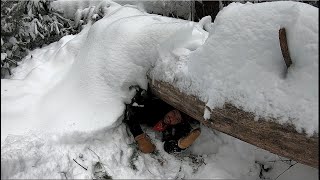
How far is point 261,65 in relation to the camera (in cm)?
318

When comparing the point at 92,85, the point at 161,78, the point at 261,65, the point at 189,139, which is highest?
the point at 261,65

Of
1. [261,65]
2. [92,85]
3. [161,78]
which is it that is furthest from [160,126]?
[261,65]

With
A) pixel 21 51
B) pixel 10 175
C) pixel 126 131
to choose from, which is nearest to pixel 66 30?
pixel 21 51

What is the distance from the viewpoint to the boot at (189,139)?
419 centimetres

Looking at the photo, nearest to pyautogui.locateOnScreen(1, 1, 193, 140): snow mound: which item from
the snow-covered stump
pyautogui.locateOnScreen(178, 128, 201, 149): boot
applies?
the snow-covered stump

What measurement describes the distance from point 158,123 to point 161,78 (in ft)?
2.14

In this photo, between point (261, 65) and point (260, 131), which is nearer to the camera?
point (261, 65)

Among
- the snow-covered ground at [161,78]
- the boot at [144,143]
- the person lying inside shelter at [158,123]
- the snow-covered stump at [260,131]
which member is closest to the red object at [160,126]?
the person lying inside shelter at [158,123]

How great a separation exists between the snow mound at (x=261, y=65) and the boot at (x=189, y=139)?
2.02ft

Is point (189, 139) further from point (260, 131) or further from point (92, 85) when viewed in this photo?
point (92, 85)

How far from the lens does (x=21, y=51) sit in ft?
18.2

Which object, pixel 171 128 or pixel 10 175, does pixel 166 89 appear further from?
pixel 10 175

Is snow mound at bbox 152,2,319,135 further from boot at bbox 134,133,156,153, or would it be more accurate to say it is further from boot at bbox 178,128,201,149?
boot at bbox 134,133,156,153

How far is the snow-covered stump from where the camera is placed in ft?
10.0
